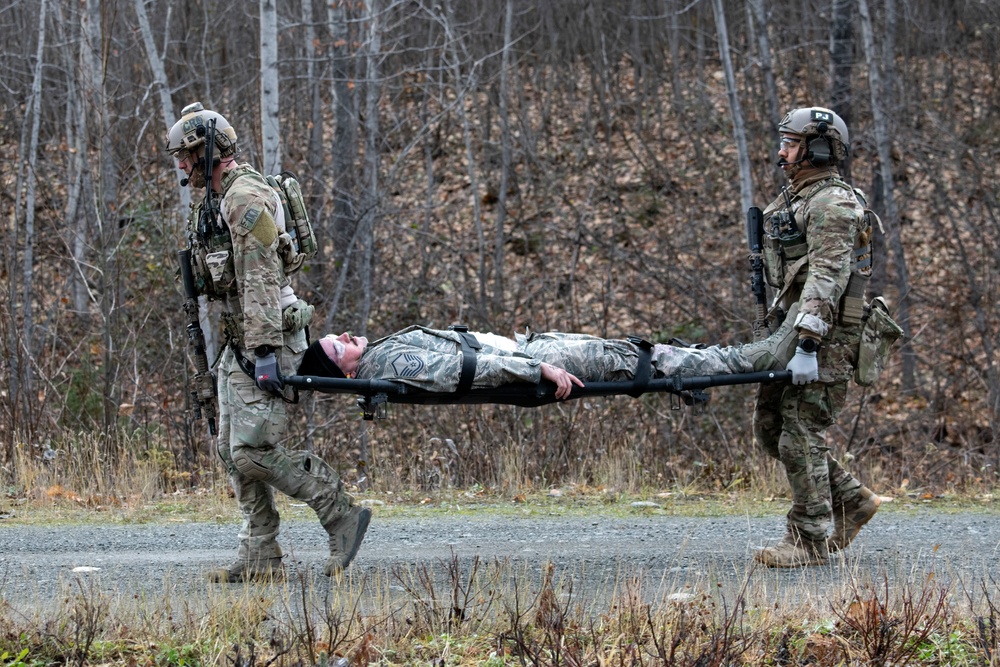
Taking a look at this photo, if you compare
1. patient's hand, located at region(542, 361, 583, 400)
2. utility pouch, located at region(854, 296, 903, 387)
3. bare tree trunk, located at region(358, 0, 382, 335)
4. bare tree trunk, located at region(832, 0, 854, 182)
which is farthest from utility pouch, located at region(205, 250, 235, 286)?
bare tree trunk, located at region(832, 0, 854, 182)

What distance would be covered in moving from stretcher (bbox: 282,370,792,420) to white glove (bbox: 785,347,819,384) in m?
0.04

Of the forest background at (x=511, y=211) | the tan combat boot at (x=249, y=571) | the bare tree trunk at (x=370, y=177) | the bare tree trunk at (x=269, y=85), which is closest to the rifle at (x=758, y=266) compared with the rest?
the tan combat boot at (x=249, y=571)

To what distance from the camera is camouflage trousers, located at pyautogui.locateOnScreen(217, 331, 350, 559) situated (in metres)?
5.28

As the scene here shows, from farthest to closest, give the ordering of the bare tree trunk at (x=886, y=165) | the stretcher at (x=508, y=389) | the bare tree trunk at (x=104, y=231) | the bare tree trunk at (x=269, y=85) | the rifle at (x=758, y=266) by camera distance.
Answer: the bare tree trunk at (x=886, y=165)
the bare tree trunk at (x=104, y=231)
the bare tree trunk at (x=269, y=85)
the rifle at (x=758, y=266)
the stretcher at (x=508, y=389)

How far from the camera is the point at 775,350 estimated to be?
557 cm

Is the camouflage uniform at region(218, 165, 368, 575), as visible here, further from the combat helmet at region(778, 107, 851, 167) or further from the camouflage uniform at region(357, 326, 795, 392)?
the combat helmet at region(778, 107, 851, 167)

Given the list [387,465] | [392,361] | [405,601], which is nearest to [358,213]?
[387,465]

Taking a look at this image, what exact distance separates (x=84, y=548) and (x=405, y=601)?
2723 millimetres

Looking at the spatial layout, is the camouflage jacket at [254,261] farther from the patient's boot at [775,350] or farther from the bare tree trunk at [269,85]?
the bare tree trunk at [269,85]

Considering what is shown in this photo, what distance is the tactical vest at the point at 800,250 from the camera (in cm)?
554

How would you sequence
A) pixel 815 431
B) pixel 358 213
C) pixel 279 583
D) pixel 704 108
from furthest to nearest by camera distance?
1. pixel 704 108
2. pixel 358 213
3. pixel 815 431
4. pixel 279 583

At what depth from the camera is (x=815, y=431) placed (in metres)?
5.71

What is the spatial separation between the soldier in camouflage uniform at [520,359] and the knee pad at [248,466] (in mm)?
483

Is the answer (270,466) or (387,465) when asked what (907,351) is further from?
(270,466)
